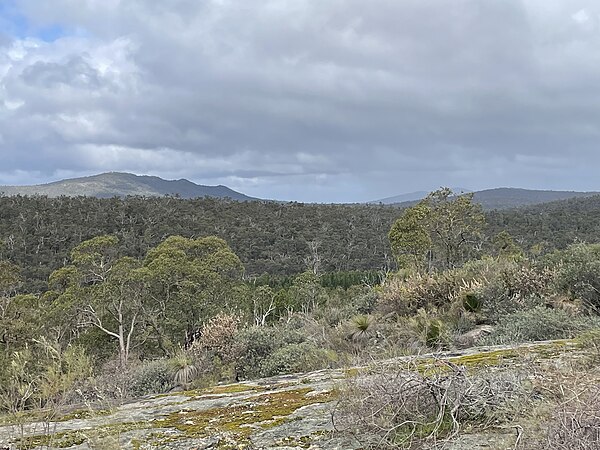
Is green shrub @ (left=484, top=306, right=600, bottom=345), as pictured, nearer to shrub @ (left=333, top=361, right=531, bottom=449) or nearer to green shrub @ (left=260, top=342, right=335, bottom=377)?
green shrub @ (left=260, top=342, right=335, bottom=377)

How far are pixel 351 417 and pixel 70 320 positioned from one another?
2827 centimetres

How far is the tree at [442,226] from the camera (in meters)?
25.5

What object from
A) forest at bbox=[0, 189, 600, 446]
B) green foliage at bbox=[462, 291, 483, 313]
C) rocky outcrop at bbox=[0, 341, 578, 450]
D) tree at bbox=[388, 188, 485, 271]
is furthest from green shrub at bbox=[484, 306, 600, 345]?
tree at bbox=[388, 188, 485, 271]

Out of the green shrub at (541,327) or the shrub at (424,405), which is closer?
the shrub at (424,405)

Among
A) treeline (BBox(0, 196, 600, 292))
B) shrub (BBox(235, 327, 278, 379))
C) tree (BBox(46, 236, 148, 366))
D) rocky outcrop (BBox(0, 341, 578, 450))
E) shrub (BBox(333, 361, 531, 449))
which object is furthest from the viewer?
treeline (BBox(0, 196, 600, 292))

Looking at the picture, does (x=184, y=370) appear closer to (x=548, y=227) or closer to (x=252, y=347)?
(x=252, y=347)

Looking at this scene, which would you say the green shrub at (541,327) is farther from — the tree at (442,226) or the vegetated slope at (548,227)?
the vegetated slope at (548,227)

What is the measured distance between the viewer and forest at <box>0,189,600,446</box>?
7.73 metres

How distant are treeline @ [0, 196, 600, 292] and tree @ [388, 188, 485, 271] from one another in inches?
1372

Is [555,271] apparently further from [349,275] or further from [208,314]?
[349,275]

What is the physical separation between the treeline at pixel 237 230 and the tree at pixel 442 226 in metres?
34.8

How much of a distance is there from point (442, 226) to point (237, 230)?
196ft

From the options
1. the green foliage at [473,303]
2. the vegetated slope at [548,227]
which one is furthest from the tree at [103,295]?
the vegetated slope at [548,227]

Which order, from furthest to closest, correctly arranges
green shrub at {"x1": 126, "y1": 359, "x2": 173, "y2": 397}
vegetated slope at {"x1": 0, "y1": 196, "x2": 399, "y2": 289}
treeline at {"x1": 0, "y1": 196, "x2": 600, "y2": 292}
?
vegetated slope at {"x1": 0, "y1": 196, "x2": 399, "y2": 289}
treeline at {"x1": 0, "y1": 196, "x2": 600, "y2": 292}
green shrub at {"x1": 126, "y1": 359, "x2": 173, "y2": 397}
